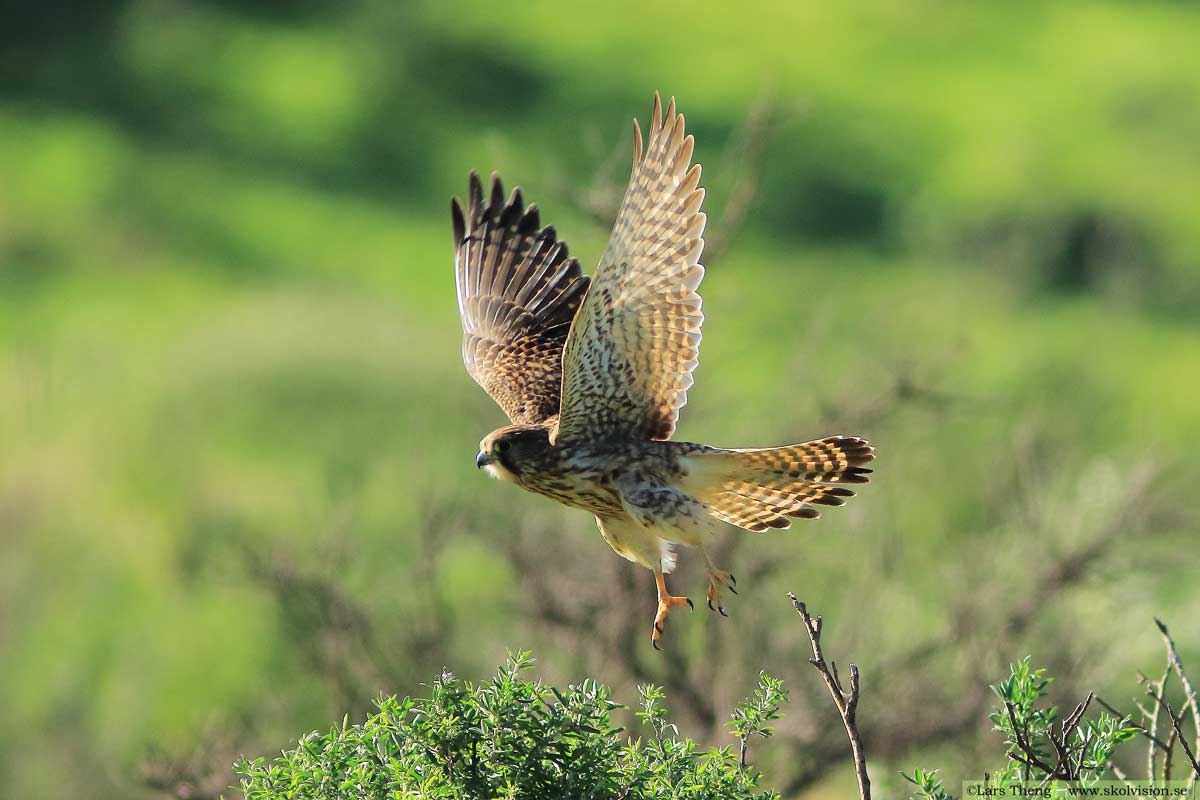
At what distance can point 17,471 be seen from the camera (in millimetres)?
16219

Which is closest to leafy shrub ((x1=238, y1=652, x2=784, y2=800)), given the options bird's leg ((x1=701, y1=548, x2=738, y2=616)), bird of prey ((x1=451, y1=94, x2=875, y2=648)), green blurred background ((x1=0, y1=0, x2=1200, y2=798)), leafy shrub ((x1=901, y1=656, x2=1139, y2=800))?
leafy shrub ((x1=901, y1=656, x2=1139, y2=800))

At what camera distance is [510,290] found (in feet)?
20.4

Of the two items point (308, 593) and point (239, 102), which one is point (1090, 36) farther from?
point (308, 593)

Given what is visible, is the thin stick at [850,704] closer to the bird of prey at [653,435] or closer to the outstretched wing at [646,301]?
the bird of prey at [653,435]

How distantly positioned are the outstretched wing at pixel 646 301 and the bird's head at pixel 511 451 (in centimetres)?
9

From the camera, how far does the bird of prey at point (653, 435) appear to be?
186 inches

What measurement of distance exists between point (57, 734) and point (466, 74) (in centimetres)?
1660

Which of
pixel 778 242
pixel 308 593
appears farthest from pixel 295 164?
pixel 308 593

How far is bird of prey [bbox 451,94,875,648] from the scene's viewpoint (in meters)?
4.73

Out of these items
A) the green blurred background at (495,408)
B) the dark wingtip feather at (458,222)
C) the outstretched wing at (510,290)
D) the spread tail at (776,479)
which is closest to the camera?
the spread tail at (776,479)

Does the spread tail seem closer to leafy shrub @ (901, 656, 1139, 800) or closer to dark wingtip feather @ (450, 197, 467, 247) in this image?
leafy shrub @ (901, 656, 1139, 800)

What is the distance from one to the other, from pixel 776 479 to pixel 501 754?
5.86 ft

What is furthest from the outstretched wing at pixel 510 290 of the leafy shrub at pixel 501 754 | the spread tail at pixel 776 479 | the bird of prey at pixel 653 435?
the leafy shrub at pixel 501 754

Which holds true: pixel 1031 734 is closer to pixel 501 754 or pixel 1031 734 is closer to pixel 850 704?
pixel 850 704
